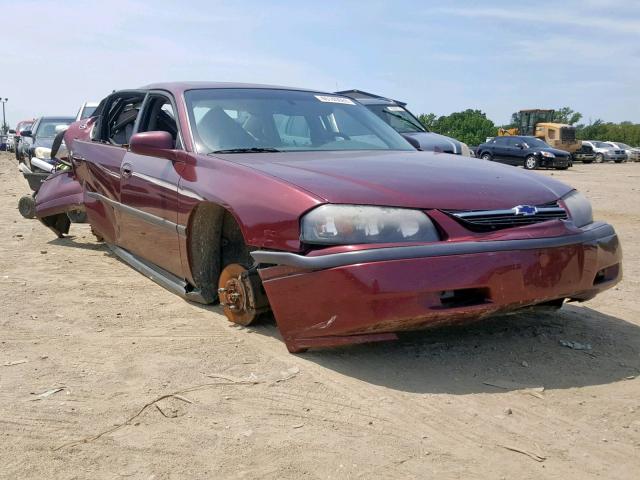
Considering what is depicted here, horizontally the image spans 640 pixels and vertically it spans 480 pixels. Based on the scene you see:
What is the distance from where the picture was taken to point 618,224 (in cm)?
925

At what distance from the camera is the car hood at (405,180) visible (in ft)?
10.5

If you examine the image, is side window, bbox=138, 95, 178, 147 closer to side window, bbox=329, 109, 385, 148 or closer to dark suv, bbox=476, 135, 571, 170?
side window, bbox=329, 109, 385, 148

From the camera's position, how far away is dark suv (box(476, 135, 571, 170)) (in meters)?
28.0

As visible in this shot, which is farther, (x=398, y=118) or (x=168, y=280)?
(x=398, y=118)

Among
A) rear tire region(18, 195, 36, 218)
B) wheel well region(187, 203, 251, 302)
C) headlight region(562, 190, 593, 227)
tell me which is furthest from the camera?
rear tire region(18, 195, 36, 218)

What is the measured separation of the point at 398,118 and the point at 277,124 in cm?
727

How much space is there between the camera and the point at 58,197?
21.5 feet

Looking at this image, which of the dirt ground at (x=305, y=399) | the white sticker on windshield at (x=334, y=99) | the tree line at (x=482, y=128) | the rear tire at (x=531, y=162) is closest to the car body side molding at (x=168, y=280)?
the dirt ground at (x=305, y=399)

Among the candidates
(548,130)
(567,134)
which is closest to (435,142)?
(548,130)

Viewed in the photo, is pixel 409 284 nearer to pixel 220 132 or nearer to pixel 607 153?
pixel 220 132

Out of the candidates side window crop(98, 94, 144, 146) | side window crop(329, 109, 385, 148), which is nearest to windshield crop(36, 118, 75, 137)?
side window crop(98, 94, 144, 146)

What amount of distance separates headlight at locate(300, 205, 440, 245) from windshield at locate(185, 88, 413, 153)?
1.18m

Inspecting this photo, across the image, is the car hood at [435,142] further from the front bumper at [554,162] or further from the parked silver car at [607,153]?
the parked silver car at [607,153]

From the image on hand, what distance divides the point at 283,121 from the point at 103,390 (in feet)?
7.22
